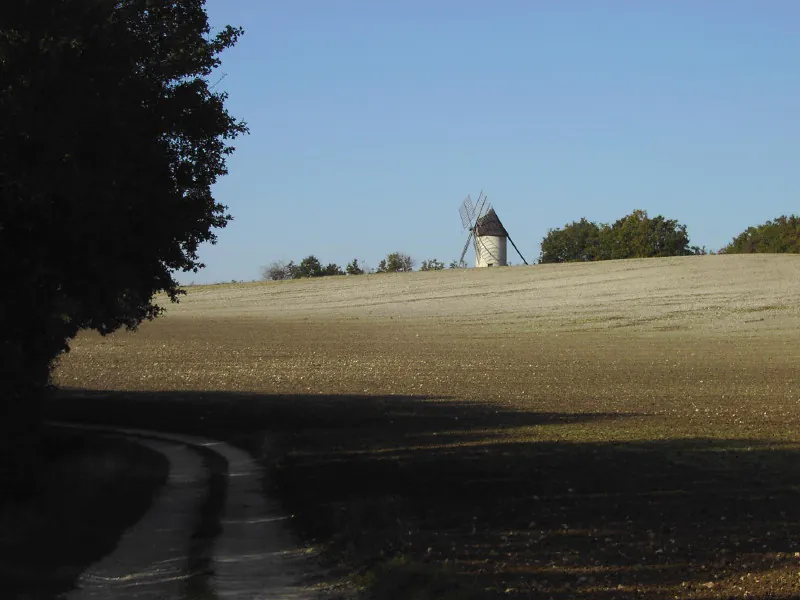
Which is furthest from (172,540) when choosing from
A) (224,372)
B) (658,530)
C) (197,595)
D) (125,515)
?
(224,372)

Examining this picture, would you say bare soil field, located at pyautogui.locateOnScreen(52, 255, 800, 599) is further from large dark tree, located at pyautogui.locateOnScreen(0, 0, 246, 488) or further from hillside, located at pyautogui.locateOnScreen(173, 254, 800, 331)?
large dark tree, located at pyautogui.locateOnScreen(0, 0, 246, 488)

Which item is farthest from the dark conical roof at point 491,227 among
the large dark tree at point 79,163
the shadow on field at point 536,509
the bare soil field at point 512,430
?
the large dark tree at point 79,163

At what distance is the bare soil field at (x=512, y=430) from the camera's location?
39.1 feet

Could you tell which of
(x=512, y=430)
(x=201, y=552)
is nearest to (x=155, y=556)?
(x=201, y=552)

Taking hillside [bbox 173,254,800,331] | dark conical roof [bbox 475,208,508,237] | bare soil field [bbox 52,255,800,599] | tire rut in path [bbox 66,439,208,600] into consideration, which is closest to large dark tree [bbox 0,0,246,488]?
tire rut in path [bbox 66,439,208,600]

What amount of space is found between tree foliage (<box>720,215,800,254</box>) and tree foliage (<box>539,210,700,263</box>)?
26.2ft

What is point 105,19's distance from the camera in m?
17.5

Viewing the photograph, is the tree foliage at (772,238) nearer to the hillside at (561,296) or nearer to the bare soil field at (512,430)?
the hillside at (561,296)

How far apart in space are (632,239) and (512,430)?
133m

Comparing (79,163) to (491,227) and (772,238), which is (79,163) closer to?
(491,227)

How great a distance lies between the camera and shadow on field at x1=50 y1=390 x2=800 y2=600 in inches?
435

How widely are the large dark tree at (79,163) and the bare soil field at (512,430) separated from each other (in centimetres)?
511

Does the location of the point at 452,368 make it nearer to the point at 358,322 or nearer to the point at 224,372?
the point at 224,372

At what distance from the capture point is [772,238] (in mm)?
146125
